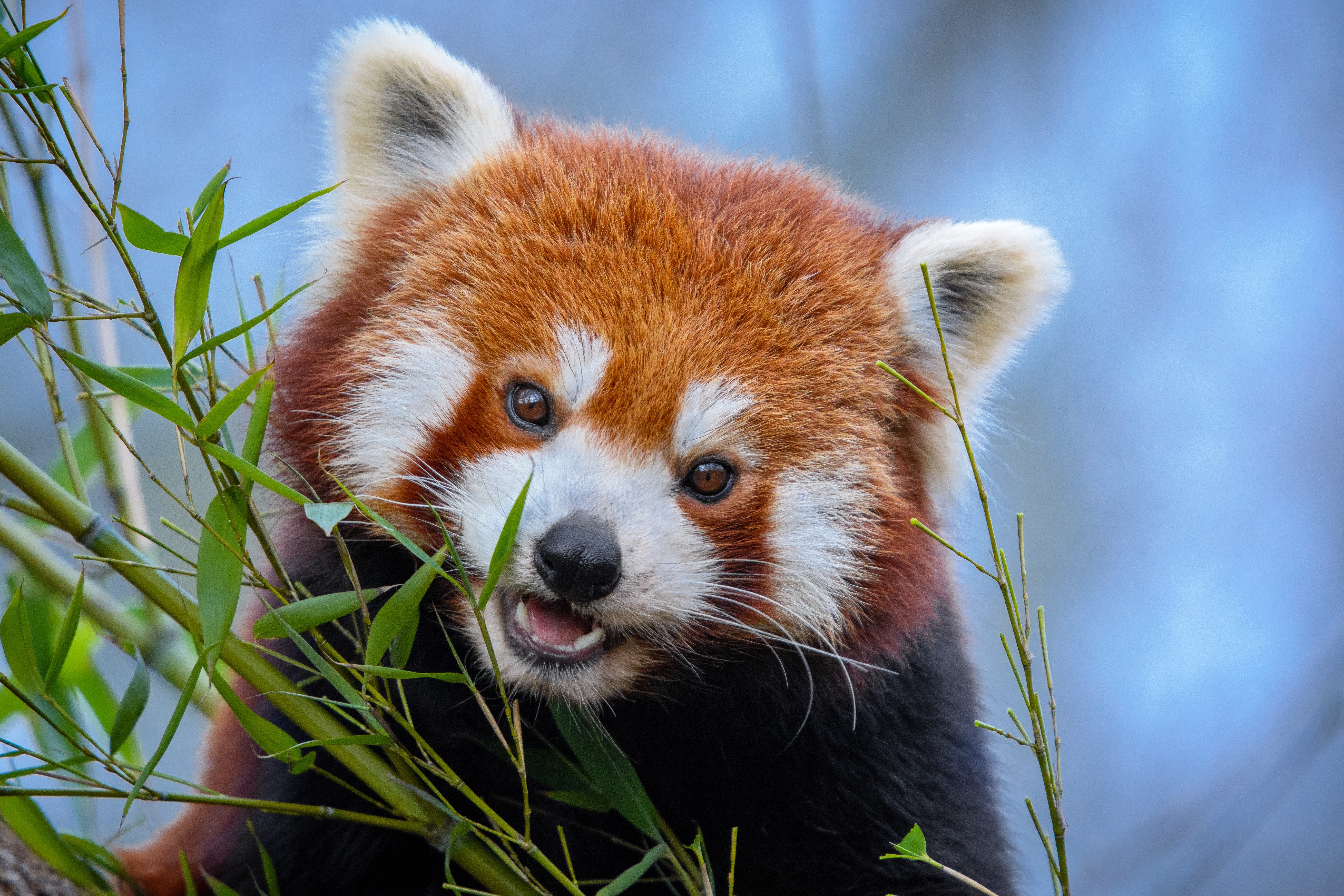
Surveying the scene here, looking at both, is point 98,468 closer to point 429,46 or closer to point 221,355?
point 221,355

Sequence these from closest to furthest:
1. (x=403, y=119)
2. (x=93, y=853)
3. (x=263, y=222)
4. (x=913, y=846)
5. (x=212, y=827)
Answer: (x=263, y=222)
(x=913, y=846)
(x=93, y=853)
(x=403, y=119)
(x=212, y=827)

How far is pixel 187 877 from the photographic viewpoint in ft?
4.44

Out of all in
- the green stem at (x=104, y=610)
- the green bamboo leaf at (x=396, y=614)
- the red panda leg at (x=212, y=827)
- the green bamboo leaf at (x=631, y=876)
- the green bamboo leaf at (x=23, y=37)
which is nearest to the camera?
the green bamboo leaf at (x=23, y=37)

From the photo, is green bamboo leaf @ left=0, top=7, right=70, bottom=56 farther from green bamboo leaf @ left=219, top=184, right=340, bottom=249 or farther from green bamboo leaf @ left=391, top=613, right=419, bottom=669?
green bamboo leaf @ left=391, top=613, right=419, bottom=669

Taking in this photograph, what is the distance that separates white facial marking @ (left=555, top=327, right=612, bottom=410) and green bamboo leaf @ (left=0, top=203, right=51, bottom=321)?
56cm

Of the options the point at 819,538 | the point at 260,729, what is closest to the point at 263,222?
the point at 260,729

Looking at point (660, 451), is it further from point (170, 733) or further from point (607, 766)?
point (170, 733)

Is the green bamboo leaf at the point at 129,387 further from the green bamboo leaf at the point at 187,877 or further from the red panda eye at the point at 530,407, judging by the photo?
the green bamboo leaf at the point at 187,877

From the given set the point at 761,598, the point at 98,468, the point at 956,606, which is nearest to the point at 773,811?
the point at 761,598

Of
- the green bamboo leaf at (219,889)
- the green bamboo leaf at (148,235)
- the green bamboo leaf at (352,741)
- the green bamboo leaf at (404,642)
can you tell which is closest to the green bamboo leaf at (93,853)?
the green bamboo leaf at (219,889)

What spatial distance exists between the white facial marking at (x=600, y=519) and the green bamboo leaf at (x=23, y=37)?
0.64 metres

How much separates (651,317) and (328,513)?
49 cm

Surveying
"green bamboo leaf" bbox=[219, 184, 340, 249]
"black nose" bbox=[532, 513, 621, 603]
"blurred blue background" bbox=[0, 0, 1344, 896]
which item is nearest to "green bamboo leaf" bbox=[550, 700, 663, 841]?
"black nose" bbox=[532, 513, 621, 603]

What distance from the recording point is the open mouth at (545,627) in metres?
1.23
